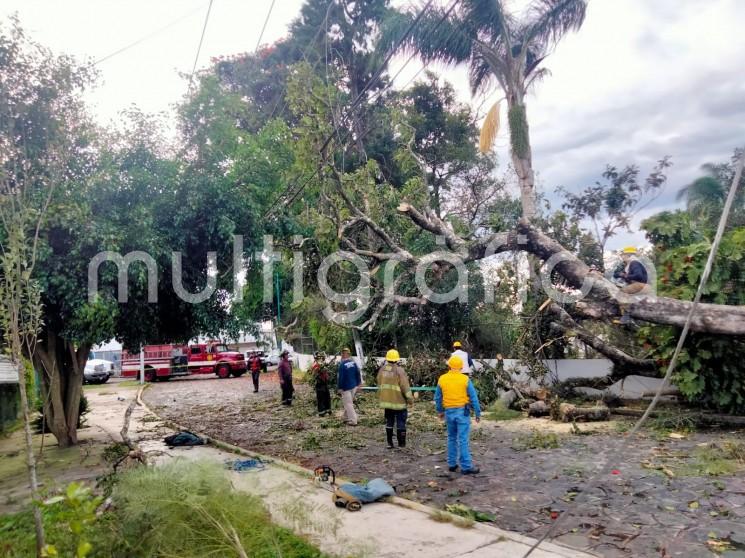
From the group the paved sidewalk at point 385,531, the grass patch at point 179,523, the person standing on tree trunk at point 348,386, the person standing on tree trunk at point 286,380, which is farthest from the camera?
the person standing on tree trunk at point 286,380

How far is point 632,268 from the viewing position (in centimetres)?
1044

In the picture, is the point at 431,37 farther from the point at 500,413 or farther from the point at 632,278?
the point at 500,413

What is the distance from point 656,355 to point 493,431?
12.7 feet

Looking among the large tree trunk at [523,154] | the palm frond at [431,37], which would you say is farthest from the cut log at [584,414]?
the palm frond at [431,37]

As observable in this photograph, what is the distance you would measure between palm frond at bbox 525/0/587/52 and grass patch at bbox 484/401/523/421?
9911mm

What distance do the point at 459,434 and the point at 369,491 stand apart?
5.94 feet

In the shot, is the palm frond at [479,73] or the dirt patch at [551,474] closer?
the dirt patch at [551,474]

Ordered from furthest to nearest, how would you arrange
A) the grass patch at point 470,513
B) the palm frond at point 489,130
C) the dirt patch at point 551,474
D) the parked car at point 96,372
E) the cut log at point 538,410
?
1. the parked car at point 96,372
2. the palm frond at point 489,130
3. the cut log at point 538,410
4. the grass patch at point 470,513
5. the dirt patch at point 551,474

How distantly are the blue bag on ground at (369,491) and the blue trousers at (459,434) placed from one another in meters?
1.43

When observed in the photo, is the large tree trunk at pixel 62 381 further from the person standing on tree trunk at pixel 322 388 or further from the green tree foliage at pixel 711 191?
the green tree foliage at pixel 711 191

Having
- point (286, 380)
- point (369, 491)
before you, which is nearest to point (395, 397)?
point (369, 491)

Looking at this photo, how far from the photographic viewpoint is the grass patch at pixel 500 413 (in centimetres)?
1225

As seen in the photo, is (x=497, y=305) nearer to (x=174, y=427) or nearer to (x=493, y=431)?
(x=493, y=431)

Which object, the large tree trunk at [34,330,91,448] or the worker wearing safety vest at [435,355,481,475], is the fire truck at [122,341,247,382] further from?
the worker wearing safety vest at [435,355,481,475]
